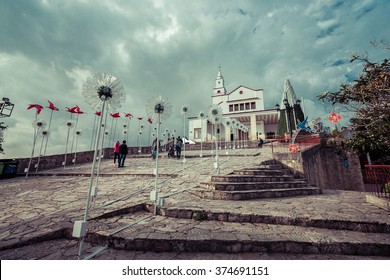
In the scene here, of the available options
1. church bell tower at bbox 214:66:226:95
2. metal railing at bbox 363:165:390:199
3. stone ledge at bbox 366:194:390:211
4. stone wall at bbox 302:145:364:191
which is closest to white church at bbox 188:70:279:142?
church bell tower at bbox 214:66:226:95

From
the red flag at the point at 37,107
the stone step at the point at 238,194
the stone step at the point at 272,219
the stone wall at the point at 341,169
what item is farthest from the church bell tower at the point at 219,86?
the stone step at the point at 272,219

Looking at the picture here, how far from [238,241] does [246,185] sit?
3.23m

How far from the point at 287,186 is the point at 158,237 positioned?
567cm

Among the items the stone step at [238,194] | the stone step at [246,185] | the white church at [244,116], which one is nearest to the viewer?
the stone step at [238,194]

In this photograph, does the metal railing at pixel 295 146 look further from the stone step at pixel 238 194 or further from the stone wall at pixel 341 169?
the stone step at pixel 238 194

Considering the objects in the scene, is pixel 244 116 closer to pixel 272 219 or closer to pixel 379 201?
pixel 379 201

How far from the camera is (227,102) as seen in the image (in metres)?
34.6

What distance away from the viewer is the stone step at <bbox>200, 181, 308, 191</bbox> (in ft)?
17.6

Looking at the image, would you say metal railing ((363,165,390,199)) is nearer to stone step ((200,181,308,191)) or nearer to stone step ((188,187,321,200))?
stone step ((200,181,308,191))

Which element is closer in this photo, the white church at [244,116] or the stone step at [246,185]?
the stone step at [246,185]

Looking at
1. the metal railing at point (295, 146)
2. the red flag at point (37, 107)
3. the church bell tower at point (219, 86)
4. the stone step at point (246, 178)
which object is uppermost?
the church bell tower at point (219, 86)

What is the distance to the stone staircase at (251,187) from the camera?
5.07 metres

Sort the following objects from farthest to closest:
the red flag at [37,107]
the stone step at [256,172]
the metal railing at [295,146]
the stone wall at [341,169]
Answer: the stone wall at [341,169] < the red flag at [37,107] < the metal railing at [295,146] < the stone step at [256,172]
